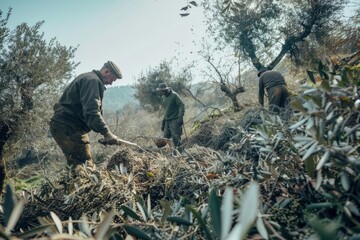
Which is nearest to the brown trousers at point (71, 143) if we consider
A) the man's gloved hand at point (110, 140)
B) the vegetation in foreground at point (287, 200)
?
the man's gloved hand at point (110, 140)

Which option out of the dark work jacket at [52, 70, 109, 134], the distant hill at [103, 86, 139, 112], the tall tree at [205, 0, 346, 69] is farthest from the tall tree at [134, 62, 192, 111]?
the distant hill at [103, 86, 139, 112]

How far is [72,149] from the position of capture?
4297mm

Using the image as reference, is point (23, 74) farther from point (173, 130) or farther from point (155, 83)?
point (155, 83)

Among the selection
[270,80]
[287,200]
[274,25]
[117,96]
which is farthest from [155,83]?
[117,96]

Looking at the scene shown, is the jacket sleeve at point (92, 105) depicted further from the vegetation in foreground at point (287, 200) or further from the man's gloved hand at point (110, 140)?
the vegetation in foreground at point (287, 200)

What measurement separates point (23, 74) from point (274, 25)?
12.3 metres

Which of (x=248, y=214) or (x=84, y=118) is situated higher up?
(x=84, y=118)

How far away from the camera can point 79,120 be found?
4.48 meters

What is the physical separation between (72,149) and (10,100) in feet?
17.6

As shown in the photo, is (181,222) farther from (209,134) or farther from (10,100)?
(10,100)

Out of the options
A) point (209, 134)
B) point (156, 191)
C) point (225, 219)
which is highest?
point (225, 219)

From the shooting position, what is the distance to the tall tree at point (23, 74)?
823 cm

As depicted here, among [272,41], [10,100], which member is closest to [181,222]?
[10,100]

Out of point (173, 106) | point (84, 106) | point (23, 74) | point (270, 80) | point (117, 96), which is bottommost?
point (270, 80)
